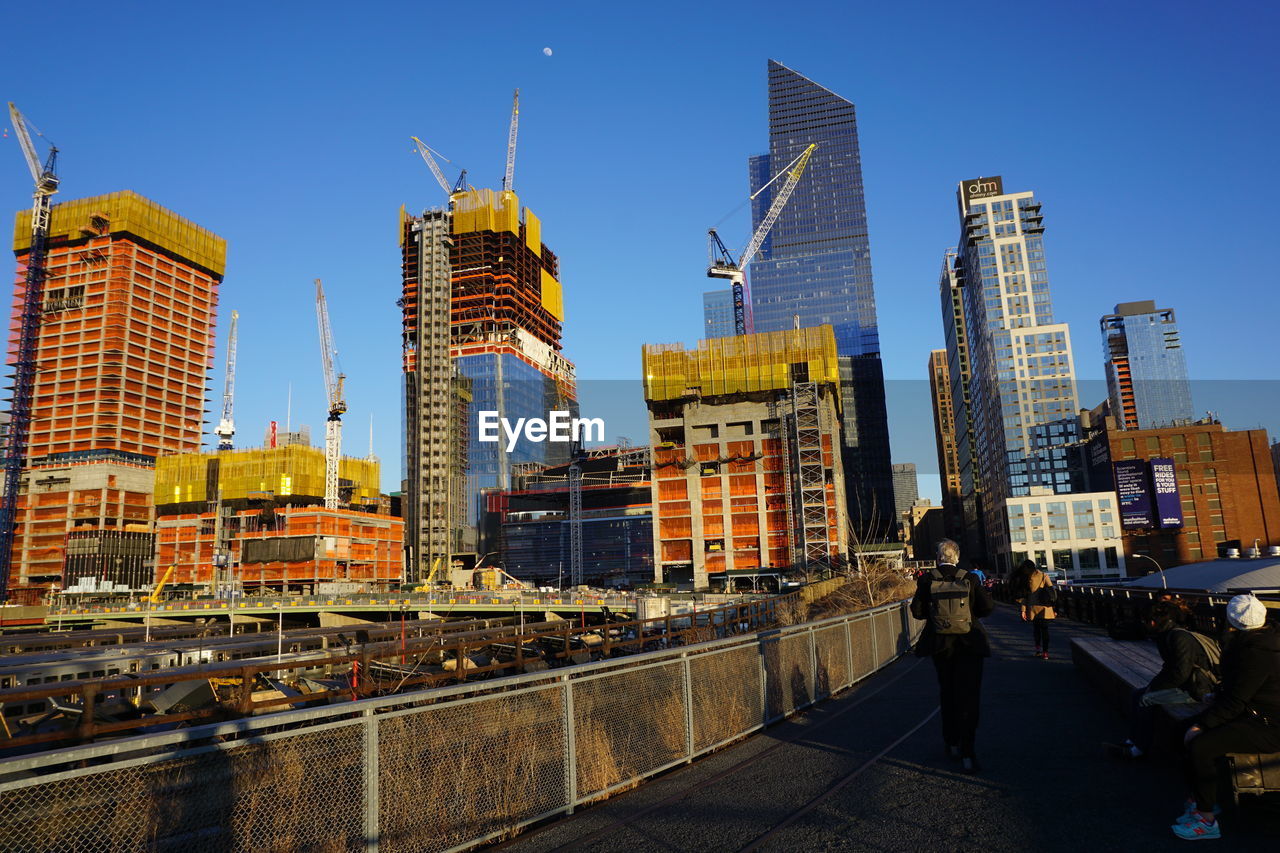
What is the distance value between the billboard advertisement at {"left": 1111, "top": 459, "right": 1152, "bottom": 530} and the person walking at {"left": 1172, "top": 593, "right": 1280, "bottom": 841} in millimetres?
137877

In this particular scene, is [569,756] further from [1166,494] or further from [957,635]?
[1166,494]

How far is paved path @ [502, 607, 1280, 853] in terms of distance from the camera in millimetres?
6223

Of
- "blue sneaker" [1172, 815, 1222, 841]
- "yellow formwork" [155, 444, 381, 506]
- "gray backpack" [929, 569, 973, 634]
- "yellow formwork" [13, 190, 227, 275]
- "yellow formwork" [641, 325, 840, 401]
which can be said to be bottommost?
"blue sneaker" [1172, 815, 1222, 841]

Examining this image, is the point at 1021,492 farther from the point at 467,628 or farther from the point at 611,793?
the point at 611,793

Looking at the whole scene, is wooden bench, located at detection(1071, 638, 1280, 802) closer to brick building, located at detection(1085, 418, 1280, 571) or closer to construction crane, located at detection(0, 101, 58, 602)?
brick building, located at detection(1085, 418, 1280, 571)

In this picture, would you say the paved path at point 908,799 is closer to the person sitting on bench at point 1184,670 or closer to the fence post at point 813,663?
the person sitting on bench at point 1184,670

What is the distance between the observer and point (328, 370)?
623ft

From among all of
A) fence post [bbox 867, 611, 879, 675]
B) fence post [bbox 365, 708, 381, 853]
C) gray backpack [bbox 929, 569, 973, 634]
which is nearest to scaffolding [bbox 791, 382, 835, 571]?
fence post [bbox 867, 611, 879, 675]

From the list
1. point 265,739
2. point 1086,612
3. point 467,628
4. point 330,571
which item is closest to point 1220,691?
point 265,739

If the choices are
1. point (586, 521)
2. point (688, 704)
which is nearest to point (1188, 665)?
point (688, 704)

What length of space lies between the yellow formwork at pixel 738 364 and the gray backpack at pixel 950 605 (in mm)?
103698

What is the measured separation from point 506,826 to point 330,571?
145078 millimetres

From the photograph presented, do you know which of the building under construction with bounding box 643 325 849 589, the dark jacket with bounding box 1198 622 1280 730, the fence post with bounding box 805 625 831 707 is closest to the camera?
the dark jacket with bounding box 1198 622 1280 730

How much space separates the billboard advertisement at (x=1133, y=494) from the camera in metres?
124
